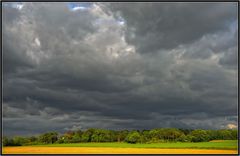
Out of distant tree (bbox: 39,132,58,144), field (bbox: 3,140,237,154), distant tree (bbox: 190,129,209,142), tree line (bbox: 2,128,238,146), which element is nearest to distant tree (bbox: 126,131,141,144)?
tree line (bbox: 2,128,238,146)

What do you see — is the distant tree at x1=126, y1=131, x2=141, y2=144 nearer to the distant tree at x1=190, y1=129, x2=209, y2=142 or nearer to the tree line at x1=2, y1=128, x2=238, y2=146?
the tree line at x1=2, y1=128, x2=238, y2=146

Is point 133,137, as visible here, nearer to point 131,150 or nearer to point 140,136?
point 140,136

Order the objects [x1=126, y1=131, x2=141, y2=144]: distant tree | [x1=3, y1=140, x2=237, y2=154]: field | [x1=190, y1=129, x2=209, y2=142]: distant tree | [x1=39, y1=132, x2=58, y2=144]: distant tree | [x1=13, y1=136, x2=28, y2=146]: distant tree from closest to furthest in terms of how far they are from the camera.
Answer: [x1=3, y1=140, x2=237, y2=154]: field
[x1=13, y1=136, x2=28, y2=146]: distant tree
[x1=39, y1=132, x2=58, y2=144]: distant tree
[x1=190, y1=129, x2=209, y2=142]: distant tree
[x1=126, y1=131, x2=141, y2=144]: distant tree

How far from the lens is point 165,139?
8388cm

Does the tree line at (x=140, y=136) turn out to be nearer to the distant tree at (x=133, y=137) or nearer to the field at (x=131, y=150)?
the distant tree at (x=133, y=137)

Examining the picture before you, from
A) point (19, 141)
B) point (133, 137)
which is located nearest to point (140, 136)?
point (133, 137)

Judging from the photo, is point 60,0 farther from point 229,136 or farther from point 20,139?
point 229,136

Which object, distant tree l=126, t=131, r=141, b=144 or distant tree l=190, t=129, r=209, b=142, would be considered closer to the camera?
distant tree l=190, t=129, r=209, b=142

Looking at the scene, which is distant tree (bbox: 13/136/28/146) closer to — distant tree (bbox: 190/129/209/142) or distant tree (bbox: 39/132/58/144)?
distant tree (bbox: 39/132/58/144)

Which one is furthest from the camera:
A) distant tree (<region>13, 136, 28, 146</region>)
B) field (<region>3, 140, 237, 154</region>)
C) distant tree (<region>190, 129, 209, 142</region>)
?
distant tree (<region>190, 129, 209, 142</region>)

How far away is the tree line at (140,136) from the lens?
7538 centimetres

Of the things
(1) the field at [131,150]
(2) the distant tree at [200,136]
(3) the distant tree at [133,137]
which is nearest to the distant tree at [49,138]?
(1) the field at [131,150]

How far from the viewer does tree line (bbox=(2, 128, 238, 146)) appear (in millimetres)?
75375

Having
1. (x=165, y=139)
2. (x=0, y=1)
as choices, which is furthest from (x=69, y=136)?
(x=0, y=1)
